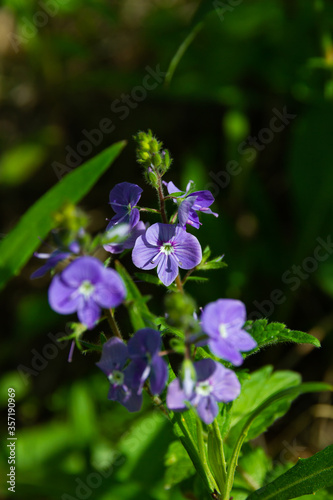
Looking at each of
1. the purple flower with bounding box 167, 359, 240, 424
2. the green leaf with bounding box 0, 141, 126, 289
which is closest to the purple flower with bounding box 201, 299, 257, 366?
the purple flower with bounding box 167, 359, 240, 424

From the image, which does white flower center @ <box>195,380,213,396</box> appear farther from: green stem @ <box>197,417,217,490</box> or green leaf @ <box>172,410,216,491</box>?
green leaf @ <box>172,410,216,491</box>

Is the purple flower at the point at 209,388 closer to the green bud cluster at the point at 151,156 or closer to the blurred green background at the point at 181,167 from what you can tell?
the green bud cluster at the point at 151,156

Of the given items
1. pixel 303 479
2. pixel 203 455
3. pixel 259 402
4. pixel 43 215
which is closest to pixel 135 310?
pixel 203 455

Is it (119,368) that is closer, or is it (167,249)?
(119,368)

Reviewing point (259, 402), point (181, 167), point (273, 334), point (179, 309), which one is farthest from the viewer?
point (181, 167)

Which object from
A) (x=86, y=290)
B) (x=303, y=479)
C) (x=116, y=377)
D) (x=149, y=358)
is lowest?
(x=303, y=479)

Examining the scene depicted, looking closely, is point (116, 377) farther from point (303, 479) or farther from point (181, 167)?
point (181, 167)
